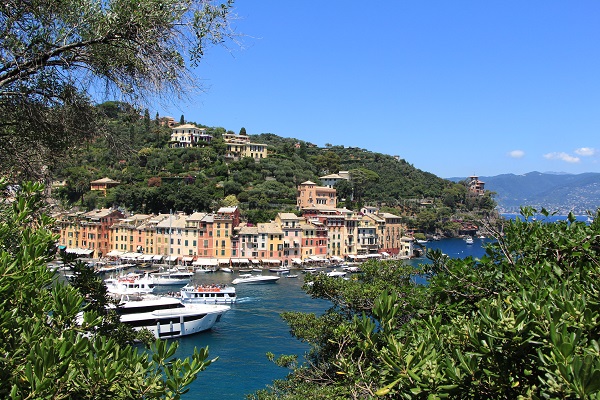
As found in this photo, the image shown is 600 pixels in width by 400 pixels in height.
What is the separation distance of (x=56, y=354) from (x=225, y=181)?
48562mm

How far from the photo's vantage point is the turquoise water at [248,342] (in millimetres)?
14281

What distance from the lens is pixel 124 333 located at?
396cm

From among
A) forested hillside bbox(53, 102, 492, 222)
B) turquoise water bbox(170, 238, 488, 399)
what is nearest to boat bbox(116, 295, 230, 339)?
turquoise water bbox(170, 238, 488, 399)

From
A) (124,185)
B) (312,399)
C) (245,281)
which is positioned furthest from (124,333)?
(124,185)

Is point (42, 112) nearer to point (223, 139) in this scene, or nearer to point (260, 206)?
point (260, 206)

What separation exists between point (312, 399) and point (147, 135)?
2294 inches

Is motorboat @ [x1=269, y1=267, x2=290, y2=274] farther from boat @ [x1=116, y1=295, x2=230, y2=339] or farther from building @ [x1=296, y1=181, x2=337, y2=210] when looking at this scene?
boat @ [x1=116, y1=295, x2=230, y2=339]

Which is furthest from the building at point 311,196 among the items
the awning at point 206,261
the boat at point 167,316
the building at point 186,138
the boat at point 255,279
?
the boat at point 167,316

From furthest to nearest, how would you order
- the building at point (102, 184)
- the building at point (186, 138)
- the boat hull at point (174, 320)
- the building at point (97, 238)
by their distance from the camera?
the building at point (186, 138) < the building at point (102, 184) < the building at point (97, 238) < the boat hull at point (174, 320)

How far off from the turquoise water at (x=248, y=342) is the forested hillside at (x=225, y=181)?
532 inches

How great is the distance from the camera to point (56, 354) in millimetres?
1862

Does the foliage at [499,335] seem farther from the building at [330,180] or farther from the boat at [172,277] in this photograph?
the building at [330,180]

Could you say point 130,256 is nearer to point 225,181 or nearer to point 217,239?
point 217,239

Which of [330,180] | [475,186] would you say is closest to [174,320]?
[330,180]
